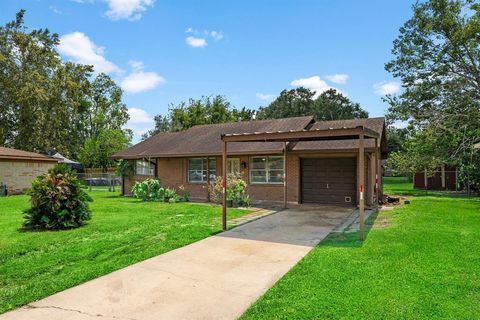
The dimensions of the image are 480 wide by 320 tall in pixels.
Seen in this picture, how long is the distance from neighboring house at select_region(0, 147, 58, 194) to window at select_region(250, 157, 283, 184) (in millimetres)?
15626

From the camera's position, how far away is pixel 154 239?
7762 millimetres

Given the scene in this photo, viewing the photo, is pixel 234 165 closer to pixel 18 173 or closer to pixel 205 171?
pixel 205 171

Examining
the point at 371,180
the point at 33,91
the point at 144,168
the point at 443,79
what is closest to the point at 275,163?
the point at 371,180

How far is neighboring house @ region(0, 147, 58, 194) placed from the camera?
21.4 meters

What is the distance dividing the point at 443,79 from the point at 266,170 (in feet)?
44.7

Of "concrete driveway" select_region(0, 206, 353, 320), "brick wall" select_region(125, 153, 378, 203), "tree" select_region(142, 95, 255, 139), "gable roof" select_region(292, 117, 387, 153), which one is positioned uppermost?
"tree" select_region(142, 95, 255, 139)

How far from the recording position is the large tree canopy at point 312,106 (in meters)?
51.9

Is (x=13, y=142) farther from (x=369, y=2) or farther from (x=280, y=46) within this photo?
(x=369, y=2)

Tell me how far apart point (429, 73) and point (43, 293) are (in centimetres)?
2313

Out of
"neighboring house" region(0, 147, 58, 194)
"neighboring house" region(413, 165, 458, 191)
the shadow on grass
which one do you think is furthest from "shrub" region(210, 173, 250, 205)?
"neighboring house" region(413, 165, 458, 191)

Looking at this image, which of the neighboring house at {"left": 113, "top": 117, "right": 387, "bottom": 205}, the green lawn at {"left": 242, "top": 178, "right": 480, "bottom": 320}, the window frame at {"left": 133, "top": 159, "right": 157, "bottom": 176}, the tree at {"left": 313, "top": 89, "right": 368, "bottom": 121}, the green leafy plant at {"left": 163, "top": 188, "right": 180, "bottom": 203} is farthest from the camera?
the tree at {"left": 313, "top": 89, "right": 368, "bottom": 121}

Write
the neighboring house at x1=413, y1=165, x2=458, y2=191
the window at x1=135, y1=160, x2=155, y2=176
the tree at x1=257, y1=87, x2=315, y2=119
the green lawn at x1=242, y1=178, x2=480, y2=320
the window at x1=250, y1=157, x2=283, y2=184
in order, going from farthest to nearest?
the tree at x1=257, y1=87, x2=315, y2=119, the neighboring house at x1=413, y1=165, x2=458, y2=191, the window at x1=135, y1=160, x2=155, y2=176, the window at x1=250, y1=157, x2=283, y2=184, the green lawn at x1=242, y1=178, x2=480, y2=320

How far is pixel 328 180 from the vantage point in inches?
569

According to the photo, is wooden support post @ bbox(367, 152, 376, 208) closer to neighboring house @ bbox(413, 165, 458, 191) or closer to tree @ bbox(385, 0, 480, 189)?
tree @ bbox(385, 0, 480, 189)
